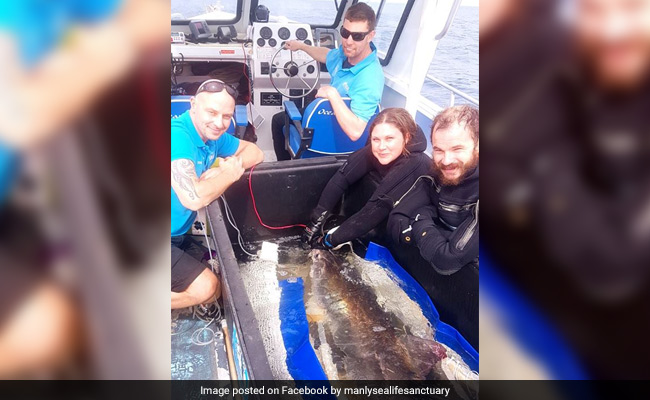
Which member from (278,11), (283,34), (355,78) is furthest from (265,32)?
(355,78)

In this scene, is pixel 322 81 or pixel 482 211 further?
pixel 322 81

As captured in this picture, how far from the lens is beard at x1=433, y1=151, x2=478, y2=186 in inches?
45.3

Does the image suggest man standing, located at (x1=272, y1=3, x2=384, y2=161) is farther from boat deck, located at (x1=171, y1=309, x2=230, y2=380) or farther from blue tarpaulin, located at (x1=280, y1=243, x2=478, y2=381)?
boat deck, located at (x1=171, y1=309, x2=230, y2=380)

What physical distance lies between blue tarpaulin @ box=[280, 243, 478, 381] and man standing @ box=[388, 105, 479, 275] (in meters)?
0.18

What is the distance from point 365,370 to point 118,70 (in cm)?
101

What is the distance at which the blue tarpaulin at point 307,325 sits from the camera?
1158 millimetres

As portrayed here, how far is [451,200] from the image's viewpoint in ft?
3.97

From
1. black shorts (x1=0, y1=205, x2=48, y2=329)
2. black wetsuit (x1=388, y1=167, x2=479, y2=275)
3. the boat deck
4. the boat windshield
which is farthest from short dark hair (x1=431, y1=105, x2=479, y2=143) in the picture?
the boat windshield

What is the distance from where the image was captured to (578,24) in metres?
0.58

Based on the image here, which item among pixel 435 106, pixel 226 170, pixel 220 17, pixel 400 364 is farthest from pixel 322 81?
pixel 400 364

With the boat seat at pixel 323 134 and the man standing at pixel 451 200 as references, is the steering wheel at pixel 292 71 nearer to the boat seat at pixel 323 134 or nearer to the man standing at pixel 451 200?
the boat seat at pixel 323 134

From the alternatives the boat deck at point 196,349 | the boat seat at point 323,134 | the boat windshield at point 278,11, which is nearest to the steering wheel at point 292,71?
the boat windshield at point 278,11

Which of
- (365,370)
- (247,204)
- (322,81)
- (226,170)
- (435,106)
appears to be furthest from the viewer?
(322,81)

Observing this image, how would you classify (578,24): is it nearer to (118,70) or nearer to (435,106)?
(118,70)
